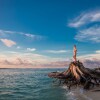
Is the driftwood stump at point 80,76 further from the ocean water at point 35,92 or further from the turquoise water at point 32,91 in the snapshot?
the turquoise water at point 32,91

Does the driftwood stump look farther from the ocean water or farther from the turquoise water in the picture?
the turquoise water

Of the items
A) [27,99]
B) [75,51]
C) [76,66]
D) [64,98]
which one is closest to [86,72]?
[76,66]

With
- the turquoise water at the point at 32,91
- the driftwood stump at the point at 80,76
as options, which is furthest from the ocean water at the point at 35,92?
the driftwood stump at the point at 80,76

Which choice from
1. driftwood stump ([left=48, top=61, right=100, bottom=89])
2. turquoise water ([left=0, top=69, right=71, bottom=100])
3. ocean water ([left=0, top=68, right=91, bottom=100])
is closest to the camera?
ocean water ([left=0, top=68, right=91, bottom=100])

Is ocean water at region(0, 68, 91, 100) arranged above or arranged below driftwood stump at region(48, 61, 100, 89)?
below

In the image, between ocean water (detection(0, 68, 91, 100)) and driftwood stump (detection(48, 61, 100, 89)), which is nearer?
ocean water (detection(0, 68, 91, 100))

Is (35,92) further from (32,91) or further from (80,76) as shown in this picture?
(80,76)

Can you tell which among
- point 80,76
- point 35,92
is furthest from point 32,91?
point 80,76

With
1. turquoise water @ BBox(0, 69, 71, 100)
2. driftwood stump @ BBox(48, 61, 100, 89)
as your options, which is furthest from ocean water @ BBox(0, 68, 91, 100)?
driftwood stump @ BBox(48, 61, 100, 89)

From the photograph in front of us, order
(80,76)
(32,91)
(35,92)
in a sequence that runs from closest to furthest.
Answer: (80,76)
(35,92)
(32,91)

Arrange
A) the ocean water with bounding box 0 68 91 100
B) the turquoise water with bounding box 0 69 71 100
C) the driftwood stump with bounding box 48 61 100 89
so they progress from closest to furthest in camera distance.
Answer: the ocean water with bounding box 0 68 91 100
the turquoise water with bounding box 0 69 71 100
the driftwood stump with bounding box 48 61 100 89

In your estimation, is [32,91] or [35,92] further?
[32,91]

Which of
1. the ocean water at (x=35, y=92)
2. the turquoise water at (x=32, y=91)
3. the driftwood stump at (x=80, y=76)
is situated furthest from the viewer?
the driftwood stump at (x=80, y=76)

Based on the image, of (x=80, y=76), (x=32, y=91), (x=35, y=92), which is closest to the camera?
(x=80, y=76)
